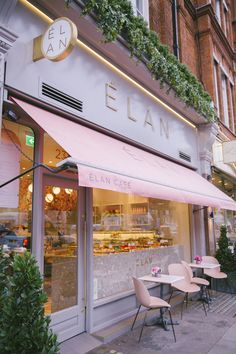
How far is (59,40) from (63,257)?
3429 millimetres

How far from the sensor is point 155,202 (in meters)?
8.94

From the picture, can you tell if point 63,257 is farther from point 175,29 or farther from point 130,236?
point 175,29

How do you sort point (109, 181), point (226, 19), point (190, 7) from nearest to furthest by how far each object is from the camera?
point (109, 181), point (190, 7), point (226, 19)

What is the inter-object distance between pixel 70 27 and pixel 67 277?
3917 mm

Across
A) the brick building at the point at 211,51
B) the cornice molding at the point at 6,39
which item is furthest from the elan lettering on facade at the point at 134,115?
the brick building at the point at 211,51

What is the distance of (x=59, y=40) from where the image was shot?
4188 millimetres

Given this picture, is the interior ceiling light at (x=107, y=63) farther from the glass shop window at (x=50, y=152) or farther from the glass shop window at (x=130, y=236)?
the glass shop window at (x=130, y=236)

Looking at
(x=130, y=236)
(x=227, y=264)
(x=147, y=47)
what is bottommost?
(x=227, y=264)

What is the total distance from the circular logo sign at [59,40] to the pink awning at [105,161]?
0.78 m

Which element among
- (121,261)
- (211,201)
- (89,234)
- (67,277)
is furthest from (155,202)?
(67,277)

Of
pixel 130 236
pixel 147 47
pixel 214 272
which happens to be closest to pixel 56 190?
pixel 130 236

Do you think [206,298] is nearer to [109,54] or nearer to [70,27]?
[109,54]

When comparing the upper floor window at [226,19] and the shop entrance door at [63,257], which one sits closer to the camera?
the shop entrance door at [63,257]

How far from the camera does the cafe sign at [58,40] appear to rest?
4.03 metres
